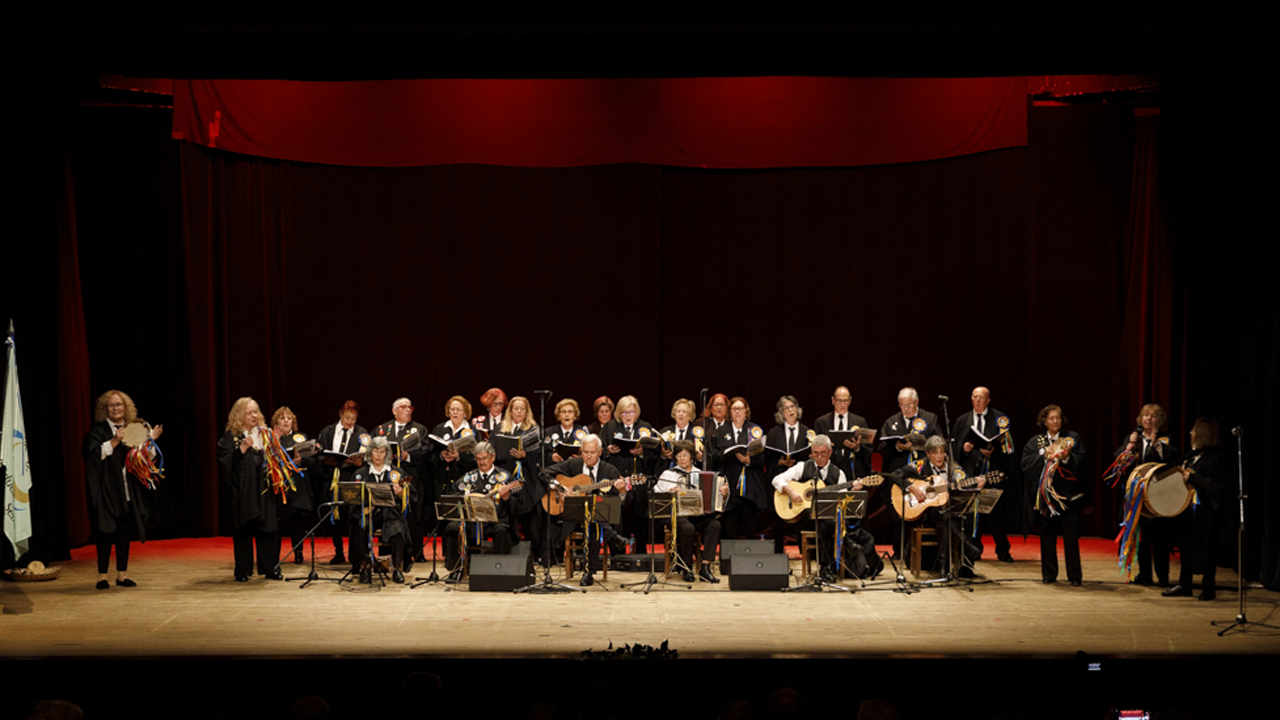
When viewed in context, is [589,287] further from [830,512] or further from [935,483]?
[935,483]

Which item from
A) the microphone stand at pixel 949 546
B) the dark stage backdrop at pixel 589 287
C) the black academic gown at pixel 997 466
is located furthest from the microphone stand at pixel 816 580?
the dark stage backdrop at pixel 589 287

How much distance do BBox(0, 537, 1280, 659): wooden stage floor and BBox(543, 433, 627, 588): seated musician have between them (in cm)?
50

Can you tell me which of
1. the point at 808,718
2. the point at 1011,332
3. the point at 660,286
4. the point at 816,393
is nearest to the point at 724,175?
the point at 660,286

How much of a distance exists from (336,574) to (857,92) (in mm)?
7737

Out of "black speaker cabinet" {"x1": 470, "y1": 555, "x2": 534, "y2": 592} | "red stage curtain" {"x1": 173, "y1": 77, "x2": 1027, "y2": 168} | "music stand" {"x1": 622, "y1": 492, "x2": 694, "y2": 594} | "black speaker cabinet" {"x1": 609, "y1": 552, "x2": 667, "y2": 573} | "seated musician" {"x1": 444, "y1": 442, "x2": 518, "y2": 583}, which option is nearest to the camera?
"black speaker cabinet" {"x1": 470, "y1": 555, "x2": 534, "y2": 592}

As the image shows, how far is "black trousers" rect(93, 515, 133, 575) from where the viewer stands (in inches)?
369

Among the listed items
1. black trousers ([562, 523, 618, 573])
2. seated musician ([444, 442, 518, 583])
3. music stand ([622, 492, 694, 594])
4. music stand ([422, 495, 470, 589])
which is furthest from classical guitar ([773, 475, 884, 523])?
music stand ([422, 495, 470, 589])

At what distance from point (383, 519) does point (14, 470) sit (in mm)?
3014

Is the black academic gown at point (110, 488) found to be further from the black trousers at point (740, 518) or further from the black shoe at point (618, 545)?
the black trousers at point (740, 518)

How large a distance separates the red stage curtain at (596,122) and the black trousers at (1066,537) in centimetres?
455

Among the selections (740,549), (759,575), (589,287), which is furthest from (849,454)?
(589,287)

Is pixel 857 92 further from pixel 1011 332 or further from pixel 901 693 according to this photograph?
pixel 901 693

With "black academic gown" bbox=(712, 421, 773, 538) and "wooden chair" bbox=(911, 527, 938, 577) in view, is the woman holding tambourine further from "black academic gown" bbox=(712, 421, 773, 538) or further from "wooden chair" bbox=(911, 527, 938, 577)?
"wooden chair" bbox=(911, 527, 938, 577)

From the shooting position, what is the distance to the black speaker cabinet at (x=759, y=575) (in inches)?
364
